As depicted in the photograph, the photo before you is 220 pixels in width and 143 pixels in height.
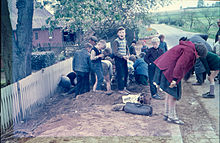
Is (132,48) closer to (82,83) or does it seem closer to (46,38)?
(82,83)

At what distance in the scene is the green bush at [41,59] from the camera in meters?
5.88

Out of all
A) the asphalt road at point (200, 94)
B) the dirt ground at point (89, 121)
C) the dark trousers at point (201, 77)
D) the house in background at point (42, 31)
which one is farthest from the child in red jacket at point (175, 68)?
the house in background at point (42, 31)

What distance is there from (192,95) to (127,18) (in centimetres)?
234

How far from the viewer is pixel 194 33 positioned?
558 cm

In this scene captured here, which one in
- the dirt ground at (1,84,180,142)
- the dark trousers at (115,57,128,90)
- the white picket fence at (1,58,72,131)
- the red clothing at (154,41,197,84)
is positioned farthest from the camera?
the dark trousers at (115,57,128,90)

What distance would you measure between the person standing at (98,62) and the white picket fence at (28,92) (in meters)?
0.67

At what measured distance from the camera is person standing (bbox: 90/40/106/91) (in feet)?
18.7

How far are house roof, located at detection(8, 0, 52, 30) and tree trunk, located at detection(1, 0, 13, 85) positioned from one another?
3.6 inches

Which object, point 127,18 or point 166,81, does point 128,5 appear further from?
point 166,81

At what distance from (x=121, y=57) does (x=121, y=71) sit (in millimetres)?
331

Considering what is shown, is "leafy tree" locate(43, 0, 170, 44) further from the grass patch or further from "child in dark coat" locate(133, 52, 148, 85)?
"child in dark coat" locate(133, 52, 148, 85)

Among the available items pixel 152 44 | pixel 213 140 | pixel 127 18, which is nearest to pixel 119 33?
pixel 127 18

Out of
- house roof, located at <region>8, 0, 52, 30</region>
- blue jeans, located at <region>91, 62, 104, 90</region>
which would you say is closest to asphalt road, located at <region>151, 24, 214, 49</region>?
blue jeans, located at <region>91, 62, 104, 90</region>

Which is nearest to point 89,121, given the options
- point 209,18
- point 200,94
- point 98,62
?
point 98,62
